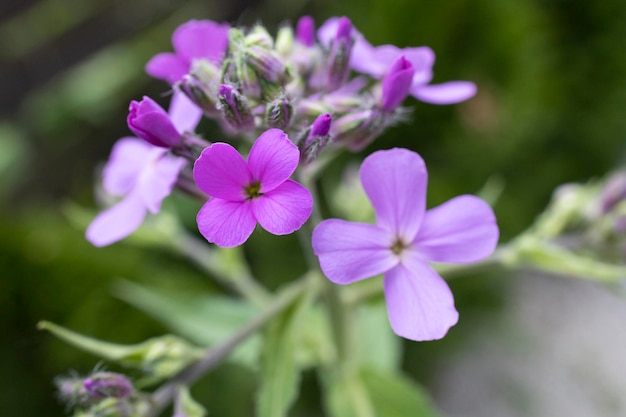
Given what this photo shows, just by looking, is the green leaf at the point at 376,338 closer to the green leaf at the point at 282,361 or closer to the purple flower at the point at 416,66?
the green leaf at the point at 282,361

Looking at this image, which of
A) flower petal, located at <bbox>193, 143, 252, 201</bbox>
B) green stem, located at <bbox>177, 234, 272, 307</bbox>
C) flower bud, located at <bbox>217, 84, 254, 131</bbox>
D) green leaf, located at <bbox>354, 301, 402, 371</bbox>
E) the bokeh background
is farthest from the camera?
the bokeh background

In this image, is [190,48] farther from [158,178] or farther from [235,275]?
[235,275]

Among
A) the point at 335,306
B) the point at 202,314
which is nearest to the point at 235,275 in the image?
the point at 202,314

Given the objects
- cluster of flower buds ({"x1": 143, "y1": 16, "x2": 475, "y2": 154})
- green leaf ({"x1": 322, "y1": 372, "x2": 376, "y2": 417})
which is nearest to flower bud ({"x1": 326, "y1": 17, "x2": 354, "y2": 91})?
cluster of flower buds ({"x1": 143, "y1": 16, "x2": 475, "y2": 154})

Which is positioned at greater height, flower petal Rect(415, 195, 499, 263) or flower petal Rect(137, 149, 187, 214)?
flower petal Rect(137, 149, 187, 214)

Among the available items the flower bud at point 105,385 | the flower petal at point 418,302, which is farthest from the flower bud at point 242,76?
the flower bud at point 105,385

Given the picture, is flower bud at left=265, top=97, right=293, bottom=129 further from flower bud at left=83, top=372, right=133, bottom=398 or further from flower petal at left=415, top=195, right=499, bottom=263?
flower bud at left=83, top=372, right=133, bottom=398

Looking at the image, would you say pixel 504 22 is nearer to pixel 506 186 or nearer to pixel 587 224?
pixel 506 186
